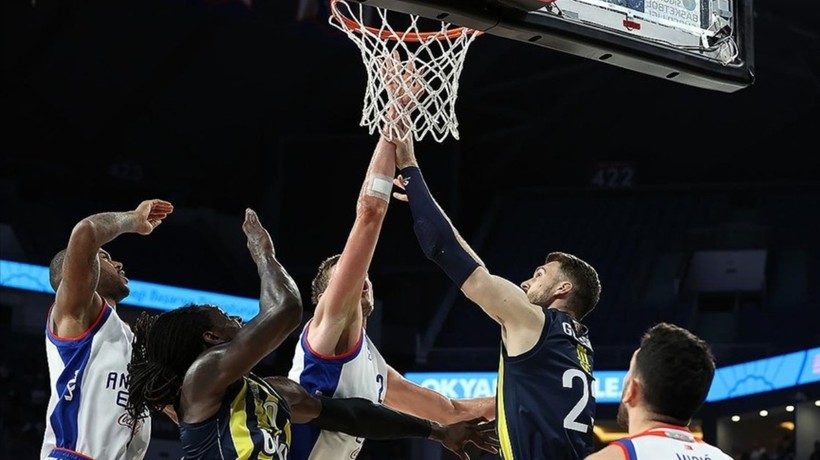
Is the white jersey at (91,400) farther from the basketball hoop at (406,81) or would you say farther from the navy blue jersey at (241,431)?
the basketball hoop at (406,81)

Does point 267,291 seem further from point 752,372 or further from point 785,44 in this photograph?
point 785,44

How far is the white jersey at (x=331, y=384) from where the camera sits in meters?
4.32

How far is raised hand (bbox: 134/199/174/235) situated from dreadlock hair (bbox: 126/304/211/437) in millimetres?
1064

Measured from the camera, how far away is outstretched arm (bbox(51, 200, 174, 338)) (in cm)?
425

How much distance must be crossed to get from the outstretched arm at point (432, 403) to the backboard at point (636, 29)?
159 centimetres

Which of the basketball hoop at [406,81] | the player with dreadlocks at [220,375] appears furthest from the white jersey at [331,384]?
the basketball hoop at [406,81]

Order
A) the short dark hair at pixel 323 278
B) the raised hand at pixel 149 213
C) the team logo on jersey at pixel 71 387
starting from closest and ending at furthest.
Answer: the team logo on jersey at pixel 71 387, the raised hand at pixel 149 213, the short dark hair at pixel 323 278

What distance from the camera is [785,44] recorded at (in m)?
17.7

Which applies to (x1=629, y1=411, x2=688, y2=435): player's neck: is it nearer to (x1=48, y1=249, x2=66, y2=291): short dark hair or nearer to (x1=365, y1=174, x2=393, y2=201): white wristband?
(x1=365, y1=174, x2=393, y2=201): white wristband

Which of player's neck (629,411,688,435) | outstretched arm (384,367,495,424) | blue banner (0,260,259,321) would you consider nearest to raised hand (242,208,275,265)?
outstretched arm (384,367,495,424)

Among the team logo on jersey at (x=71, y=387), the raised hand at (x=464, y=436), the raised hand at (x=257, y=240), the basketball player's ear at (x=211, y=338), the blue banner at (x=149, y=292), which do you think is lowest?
the blue banner at (x=149, y=292)

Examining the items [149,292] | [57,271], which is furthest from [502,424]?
[149,292]

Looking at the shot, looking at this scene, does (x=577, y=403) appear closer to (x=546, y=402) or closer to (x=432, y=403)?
(x=546, y=402)

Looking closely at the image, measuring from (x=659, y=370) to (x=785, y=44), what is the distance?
52.4ft
